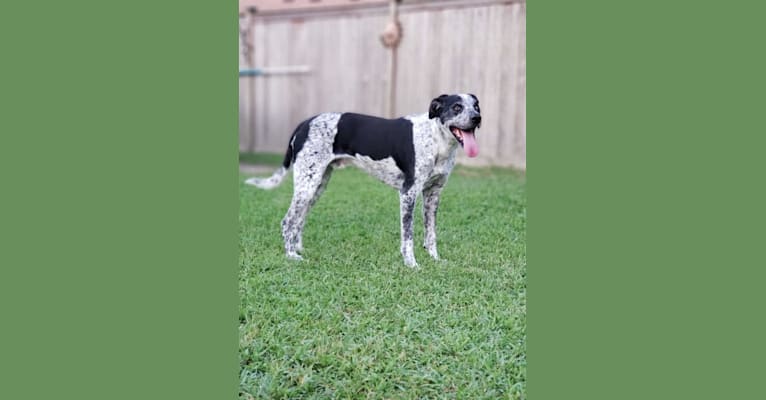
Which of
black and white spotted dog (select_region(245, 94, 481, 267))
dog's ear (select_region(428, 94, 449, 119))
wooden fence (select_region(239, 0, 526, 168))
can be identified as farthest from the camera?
wooden fence (select_region(239, 0, 526, 168))

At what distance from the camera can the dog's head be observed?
3.81 m

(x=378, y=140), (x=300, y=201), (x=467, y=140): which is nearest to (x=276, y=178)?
(x=300, y=201)

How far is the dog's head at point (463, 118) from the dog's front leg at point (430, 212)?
1.77ft

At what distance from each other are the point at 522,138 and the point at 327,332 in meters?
2.98

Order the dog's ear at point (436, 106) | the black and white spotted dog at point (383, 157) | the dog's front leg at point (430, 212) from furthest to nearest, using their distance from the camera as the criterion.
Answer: the dog's front leg at point (430, 212), the black and white spotted dog at point (383, 157), the dog's ear at point (436, 106)

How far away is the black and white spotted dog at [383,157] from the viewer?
13.7 feet

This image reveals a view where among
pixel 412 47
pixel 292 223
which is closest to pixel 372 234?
pixel 292 223

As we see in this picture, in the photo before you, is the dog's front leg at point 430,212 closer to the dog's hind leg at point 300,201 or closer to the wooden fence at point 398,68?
the dog's hind leg at point 300,201

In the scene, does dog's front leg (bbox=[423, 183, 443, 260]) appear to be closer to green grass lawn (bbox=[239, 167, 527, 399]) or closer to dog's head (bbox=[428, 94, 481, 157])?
green grass lawn (bbox=[239, 167, 527, 399])

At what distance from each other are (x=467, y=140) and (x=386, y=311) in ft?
4.05

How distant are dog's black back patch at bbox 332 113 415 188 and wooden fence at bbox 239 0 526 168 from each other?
1457 millimetres

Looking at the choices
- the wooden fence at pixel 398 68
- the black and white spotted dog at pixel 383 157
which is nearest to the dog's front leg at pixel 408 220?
the black and white spotted dog at pixel 383 157

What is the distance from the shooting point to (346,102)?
7.12 m

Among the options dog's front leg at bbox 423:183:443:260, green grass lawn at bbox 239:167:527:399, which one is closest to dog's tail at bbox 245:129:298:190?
green grass lawn at bbox 239:167:527:399
